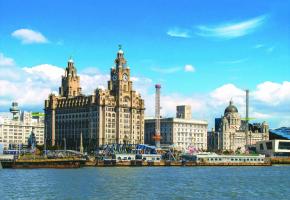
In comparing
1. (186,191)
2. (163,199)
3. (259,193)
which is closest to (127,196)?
(163,199)

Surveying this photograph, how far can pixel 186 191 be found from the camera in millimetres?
102375

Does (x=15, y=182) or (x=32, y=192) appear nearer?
(x=32, y=192)

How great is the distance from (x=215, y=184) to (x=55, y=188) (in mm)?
32294

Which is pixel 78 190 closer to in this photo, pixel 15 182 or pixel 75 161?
pixel 15 182

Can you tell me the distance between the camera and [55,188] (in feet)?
343

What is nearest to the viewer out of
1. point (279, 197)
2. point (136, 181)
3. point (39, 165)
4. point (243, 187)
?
point (279, 197)

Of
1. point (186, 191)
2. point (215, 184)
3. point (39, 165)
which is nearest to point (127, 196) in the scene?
point (186, 191)

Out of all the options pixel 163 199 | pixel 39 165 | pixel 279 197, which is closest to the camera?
pixel 163 199

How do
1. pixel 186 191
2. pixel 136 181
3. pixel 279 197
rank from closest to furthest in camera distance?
pixel 279 197
pixel 186 191
pixel 136 181

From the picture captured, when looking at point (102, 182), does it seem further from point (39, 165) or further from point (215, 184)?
point (39, 165)

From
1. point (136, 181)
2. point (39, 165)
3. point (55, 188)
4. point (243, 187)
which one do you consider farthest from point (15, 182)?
point (39, 165)

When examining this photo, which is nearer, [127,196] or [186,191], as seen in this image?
[127,196]

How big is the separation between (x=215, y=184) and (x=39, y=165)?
75.8 meters

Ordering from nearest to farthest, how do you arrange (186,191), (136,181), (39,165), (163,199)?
(163,199)
(186,191)
(136,181)
(39,165)
